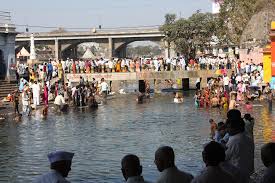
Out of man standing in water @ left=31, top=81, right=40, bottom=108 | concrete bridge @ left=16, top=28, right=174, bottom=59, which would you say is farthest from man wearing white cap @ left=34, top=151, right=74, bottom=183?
concrete bridge @ left=16, top=28, right=174, bottom=59

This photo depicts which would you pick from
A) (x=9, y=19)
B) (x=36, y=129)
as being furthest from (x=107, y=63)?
(x=36, y=129)

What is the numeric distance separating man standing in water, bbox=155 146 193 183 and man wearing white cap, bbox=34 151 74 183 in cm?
112

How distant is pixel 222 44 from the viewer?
77625mm

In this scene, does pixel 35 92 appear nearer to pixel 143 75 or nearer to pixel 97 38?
pixel 143 75

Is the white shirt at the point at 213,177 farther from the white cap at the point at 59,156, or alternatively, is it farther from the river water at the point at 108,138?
the river water at the point at 108,138

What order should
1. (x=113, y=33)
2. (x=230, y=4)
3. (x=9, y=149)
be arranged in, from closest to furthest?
1. (x=9, y=149)
2. (x=230, y=4)
3. (x=113, y=33)

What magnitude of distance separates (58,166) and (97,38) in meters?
123

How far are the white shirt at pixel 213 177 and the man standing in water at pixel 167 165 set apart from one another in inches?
15.0

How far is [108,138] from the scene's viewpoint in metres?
25.1

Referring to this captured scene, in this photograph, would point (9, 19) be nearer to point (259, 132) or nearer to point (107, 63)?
point (107, 63)

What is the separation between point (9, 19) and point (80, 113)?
17.2 meters

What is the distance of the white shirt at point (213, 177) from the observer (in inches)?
301

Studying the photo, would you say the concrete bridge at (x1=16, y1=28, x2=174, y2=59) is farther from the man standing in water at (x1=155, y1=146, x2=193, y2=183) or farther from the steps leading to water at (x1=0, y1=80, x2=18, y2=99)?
the man standing in water at (x1=155, y1=146, x2=193, y2=183)

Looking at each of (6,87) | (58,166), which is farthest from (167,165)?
(6,87)
